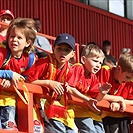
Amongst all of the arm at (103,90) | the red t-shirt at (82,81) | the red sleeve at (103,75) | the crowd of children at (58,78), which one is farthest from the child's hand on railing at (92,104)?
the red sleeve at (103,75)

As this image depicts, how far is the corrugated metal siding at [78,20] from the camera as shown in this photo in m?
16.0

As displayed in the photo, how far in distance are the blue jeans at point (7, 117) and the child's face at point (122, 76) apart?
193cm

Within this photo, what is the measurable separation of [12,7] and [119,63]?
893cm

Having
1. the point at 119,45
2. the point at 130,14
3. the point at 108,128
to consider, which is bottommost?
the point at 108,128

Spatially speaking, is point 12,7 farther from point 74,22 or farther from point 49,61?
point 49,61

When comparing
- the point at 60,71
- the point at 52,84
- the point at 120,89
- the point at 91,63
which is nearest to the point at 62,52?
the point at 60,71

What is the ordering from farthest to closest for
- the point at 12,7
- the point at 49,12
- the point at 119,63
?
1. the point at 49,12
2. the point at 12,7
3. the point at 119,63

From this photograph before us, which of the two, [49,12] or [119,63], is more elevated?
[49,12]

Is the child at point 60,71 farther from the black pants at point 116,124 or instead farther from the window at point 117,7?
the window at point 117,7

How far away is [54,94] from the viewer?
5.78 metres

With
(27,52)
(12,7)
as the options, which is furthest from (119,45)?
(27,52)

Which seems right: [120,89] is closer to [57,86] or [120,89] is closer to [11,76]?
[57,86]

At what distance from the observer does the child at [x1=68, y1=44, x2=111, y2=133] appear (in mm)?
6207

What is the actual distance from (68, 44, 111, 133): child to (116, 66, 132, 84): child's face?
0.40 m
